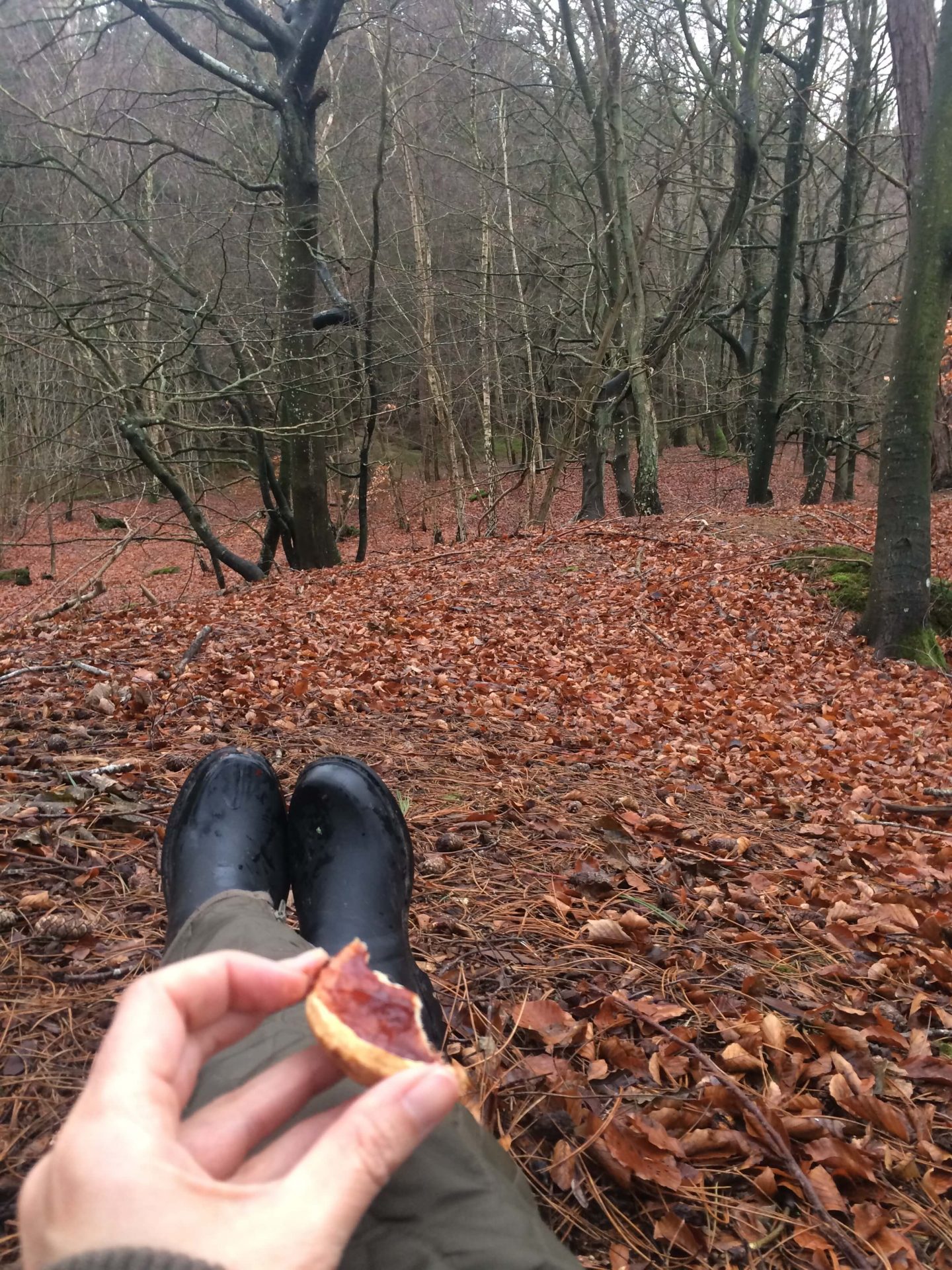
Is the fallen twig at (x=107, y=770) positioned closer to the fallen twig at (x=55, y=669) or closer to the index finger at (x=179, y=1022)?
the fallen twig at (x=55, y=669)

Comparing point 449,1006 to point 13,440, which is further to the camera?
point 13,440

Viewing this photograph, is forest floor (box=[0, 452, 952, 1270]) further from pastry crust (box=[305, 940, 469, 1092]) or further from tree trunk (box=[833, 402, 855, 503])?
tree trunk (box=[833, 402, 855, 503])

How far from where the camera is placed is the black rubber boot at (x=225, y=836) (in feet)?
6.18

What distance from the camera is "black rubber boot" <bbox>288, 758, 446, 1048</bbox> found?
1778mm

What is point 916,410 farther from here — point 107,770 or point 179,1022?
point 179,1022

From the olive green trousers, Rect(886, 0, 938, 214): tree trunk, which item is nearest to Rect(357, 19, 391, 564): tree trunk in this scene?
Rect(886, 0, 938, 214): tree trunk

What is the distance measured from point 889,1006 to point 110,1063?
2.05 meters

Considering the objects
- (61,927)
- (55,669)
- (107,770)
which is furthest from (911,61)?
(61,927)

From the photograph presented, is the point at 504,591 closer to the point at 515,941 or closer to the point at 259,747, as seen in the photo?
the point at 259,747

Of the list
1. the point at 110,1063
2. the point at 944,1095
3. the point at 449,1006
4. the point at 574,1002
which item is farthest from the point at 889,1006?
the point at 110,1063

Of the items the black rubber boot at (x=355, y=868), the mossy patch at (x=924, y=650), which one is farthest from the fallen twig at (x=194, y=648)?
the mossy patch at (x=924, y=650)

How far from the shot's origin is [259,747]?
3.38 m

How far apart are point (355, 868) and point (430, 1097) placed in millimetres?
1267

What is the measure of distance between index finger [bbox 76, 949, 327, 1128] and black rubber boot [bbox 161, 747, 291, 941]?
790 millimetres
